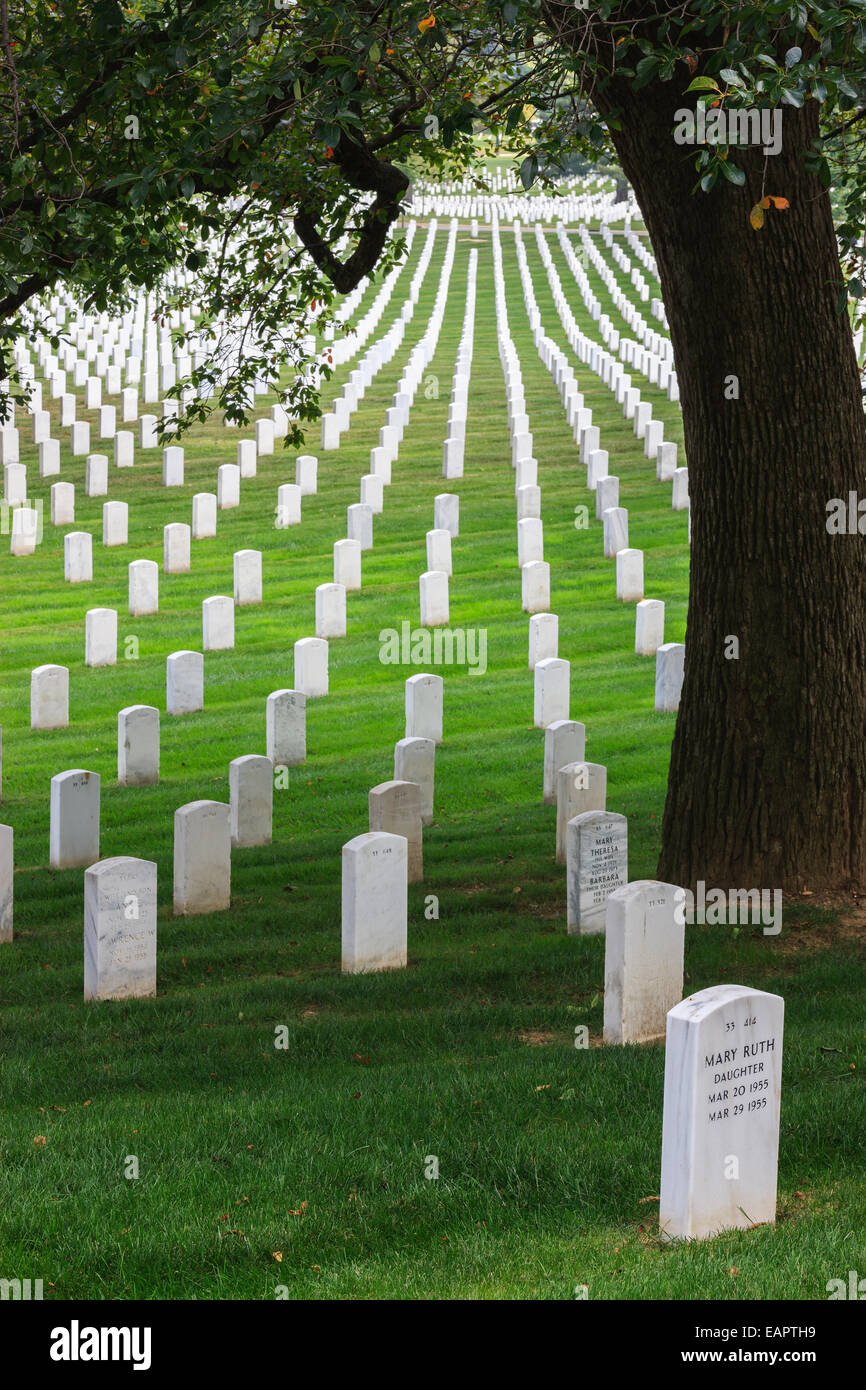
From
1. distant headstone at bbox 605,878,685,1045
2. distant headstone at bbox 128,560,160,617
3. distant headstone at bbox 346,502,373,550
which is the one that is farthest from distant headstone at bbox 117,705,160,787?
distant headstone at bbox 346,502,373,550

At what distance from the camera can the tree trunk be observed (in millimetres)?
7977

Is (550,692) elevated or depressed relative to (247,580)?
depressed

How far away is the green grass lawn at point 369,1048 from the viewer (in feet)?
14.9

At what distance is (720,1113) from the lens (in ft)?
15.8

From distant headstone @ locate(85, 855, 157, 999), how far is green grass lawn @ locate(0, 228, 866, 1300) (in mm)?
193

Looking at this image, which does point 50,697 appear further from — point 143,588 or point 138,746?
point 143,588

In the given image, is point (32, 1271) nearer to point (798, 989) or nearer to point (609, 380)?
A: point (798, 989)

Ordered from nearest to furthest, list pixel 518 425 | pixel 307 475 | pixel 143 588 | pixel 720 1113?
pixel 720 1113, pixel 143 588, pixel 307 475, pixel 518 425

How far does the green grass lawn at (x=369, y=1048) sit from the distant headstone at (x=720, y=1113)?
15 centimetres

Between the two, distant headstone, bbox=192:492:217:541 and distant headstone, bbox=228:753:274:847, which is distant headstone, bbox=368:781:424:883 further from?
distant headstone, bbox=192:492:217:541

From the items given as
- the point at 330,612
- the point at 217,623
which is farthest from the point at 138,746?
the point at 330,612

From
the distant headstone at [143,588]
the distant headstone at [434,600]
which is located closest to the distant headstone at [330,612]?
the distant headstone at [434,600]

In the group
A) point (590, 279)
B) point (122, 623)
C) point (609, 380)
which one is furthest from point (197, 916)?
point (590, 279)

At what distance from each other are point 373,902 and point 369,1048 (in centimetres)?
136
